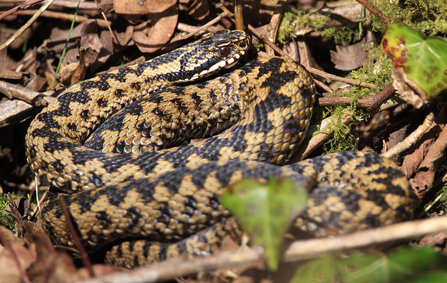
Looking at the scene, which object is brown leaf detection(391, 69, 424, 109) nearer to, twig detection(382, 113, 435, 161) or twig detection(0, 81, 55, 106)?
twig detection(382, 113, 435, 161)

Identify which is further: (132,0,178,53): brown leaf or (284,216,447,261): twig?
(132,0,178,53): brown leaf

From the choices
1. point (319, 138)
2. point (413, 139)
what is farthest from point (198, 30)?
point (413, 139)

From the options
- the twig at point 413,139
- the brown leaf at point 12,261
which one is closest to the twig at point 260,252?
the brown leaf at point 12,261

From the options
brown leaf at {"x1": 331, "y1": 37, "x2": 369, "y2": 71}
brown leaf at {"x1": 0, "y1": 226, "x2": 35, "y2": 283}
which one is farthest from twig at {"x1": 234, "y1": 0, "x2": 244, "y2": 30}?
brown leaf at {"x1": 0, "y1": 226, "x2": 35, "y2": 283}

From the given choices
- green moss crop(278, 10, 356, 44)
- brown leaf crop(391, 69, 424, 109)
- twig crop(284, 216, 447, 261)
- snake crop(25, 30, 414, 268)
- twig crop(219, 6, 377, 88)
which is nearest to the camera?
twig crop(284, 216, 447, 261)

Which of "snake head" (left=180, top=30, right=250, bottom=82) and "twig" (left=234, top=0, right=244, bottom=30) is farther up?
"twig" (left=234, top=0, right=244, bottom=30)

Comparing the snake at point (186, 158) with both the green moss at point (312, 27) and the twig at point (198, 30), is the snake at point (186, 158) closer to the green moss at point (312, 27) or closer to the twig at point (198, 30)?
the twig at point (198, 30)
